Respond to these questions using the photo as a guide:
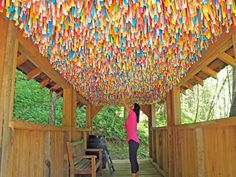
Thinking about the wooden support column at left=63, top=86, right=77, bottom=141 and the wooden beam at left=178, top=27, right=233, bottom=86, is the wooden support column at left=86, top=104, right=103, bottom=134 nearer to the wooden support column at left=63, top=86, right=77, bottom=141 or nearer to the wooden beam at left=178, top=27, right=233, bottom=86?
the wooden support column at left=63, top=86, right=77, bottom=141

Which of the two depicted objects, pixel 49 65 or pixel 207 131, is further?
pixel 49 65

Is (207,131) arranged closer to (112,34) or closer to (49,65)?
(112,34)

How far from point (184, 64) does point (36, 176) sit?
7.97ft

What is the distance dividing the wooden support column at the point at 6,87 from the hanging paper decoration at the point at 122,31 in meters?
0.19

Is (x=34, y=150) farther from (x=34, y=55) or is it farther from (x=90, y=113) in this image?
(x=90, y=113)

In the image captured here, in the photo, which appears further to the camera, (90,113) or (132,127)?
(90,113)

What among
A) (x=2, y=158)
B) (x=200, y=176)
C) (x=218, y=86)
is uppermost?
(x=218, y=86)

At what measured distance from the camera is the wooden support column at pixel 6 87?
1852mm

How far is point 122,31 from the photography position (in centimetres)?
187

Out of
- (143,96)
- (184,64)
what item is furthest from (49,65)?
(143,96)

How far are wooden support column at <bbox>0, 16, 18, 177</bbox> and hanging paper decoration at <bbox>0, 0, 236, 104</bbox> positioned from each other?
19cm

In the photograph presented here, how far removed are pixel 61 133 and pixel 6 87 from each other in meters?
2.29

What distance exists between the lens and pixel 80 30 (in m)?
1.96

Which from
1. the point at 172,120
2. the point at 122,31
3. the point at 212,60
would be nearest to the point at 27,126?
the point at 122,31
